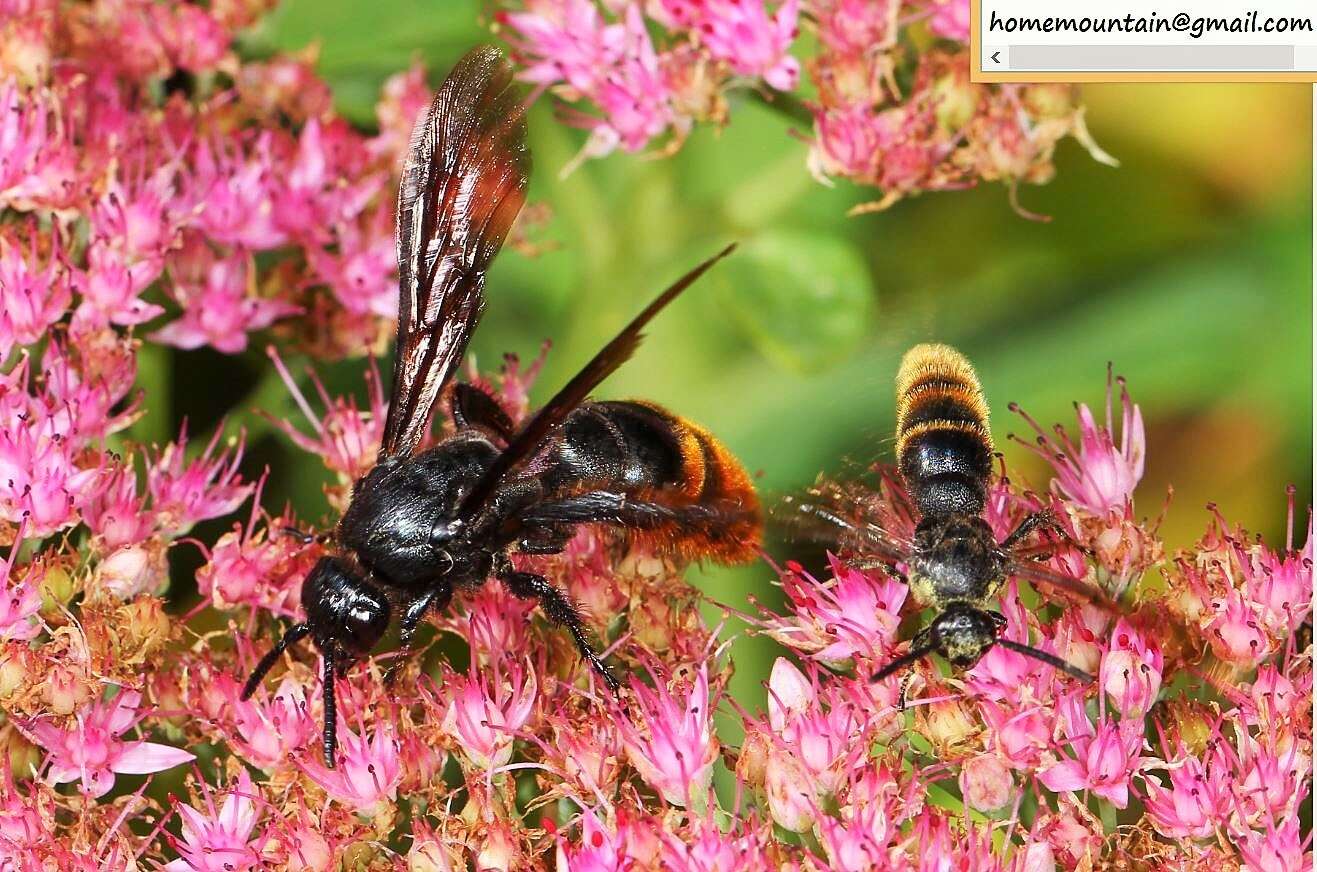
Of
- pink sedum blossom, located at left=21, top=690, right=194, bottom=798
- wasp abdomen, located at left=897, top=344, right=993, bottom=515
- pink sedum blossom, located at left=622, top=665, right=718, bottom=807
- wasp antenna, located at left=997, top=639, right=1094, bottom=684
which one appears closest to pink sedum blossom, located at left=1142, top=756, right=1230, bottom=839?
wasp antenna, located at left=997, top=639, right=1094, bottom=684

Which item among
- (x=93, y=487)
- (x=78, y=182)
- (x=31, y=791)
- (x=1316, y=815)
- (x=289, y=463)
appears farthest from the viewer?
(x=289, y=463)

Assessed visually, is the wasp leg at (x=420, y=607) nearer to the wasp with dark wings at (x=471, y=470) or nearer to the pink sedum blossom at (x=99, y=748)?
the wasp with dark wings at (x=471, y=470)

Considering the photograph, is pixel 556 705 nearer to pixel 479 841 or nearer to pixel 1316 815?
pixel 479 841

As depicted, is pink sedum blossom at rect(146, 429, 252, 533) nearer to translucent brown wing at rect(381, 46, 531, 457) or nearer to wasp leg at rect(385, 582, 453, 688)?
translucent brown wing at rect(381, 46, 531, 457)

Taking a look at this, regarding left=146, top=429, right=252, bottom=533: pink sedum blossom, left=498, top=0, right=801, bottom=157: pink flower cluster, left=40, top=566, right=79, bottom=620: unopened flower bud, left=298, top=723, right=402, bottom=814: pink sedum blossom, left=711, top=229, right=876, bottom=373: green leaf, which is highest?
left=498, top=0, right=801, bottom=157: pink flower cluster

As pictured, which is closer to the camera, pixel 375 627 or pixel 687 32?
pixel 375 627

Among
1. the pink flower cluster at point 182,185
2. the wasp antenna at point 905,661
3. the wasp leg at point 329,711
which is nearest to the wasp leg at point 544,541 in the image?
the wasp leg at point 329,711

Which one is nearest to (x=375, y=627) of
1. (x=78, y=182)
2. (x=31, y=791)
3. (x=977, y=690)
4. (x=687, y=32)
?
(x=31, y=791)
